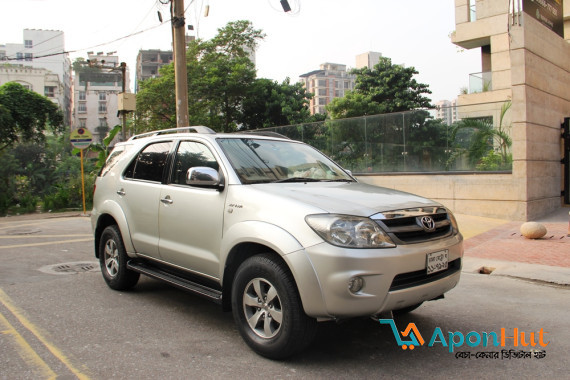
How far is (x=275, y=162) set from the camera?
4430mm

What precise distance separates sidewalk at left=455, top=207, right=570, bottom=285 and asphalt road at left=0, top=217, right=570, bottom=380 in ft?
2.03

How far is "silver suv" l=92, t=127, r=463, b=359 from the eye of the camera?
3211 millimetres

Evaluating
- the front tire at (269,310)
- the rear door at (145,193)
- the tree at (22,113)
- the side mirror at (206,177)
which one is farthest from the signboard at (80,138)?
the front tire at (269,310)

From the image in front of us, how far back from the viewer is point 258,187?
3896mm

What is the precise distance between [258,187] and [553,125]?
38.8ft

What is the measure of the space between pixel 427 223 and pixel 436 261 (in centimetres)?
30

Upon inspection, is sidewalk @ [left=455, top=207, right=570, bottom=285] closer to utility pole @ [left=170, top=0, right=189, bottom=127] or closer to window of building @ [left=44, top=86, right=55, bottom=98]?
utility pole @ [left=170, top=0, right=189, bottom=127]

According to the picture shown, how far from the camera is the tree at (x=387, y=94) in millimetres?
33406

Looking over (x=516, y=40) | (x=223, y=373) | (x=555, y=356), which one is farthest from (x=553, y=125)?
(x=223, y=373)

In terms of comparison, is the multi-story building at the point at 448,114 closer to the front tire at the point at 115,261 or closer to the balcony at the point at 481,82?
the front tire at the point at 115,261

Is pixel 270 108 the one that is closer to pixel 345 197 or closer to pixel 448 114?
pixel 448 114

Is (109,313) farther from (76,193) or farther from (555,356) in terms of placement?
(76,193)

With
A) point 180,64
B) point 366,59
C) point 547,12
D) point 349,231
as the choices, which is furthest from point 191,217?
point 366,59
